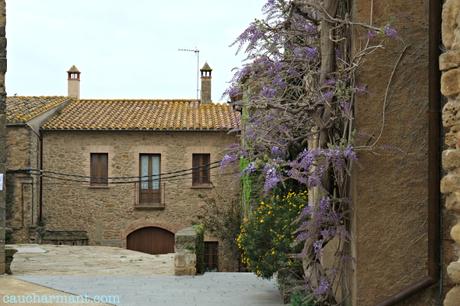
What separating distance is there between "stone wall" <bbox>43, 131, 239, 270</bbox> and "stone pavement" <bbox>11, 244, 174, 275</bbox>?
4549 mm

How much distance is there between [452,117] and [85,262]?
13270 mm

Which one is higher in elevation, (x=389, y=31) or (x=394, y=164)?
(x=389, y=31)

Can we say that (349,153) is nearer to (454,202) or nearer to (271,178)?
(271,178)

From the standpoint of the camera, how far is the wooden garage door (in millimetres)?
24812

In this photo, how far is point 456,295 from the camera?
3762mm

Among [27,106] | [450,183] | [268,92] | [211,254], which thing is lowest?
[211,254]

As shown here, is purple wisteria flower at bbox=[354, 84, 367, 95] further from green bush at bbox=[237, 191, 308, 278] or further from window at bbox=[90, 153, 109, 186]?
window at bbox=[90, 153, 109, 186]

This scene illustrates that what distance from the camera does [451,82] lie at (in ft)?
12.3

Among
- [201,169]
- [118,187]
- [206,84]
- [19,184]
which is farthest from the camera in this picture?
[206,84]

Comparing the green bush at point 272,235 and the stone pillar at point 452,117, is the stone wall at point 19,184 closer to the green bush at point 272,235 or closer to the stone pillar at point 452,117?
the green bush at point 272,235

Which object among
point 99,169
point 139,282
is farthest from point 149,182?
point 139,282

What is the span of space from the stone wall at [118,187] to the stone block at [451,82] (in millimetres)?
20920

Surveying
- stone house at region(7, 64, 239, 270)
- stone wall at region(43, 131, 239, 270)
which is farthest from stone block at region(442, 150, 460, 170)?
stone wall at region(43, 131, 239, 270)

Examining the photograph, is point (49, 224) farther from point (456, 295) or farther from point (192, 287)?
point (456, 295)
